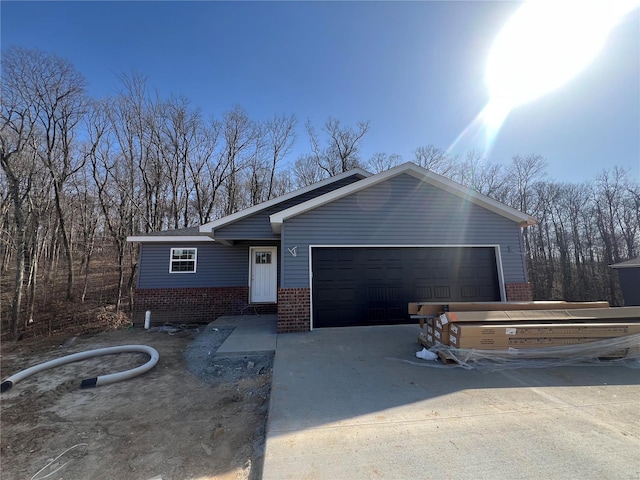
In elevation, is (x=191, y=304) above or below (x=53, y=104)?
below

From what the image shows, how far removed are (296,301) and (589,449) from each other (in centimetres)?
528

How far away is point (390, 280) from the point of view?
727 cm

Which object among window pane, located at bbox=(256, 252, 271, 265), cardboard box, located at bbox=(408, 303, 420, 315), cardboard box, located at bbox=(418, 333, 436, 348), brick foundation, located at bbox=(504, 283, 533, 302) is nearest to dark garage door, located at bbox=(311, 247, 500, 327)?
brick foundation, located at bbox=(504, 283, 533, 302)

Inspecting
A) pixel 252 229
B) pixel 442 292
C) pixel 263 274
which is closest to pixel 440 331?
pixel 442 292

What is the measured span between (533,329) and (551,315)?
0.63 m

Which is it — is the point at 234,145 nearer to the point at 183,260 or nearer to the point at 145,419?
the point at 183,260

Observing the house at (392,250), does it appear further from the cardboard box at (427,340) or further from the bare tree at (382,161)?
the bare tree at (382,161)

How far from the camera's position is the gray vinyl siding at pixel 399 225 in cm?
698

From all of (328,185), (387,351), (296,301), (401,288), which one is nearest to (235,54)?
(328,185)

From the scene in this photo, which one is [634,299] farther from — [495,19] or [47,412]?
[47,412]

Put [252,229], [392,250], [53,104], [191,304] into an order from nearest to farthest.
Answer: [392,250] < [252,229] < [191,304] < [53,104]

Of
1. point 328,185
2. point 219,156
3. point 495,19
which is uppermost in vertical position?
Answer: point 219,156

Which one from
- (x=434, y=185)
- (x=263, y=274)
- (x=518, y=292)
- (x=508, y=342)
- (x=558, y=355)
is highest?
(x=434, y=185)

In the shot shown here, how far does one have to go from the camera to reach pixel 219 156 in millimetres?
21016
